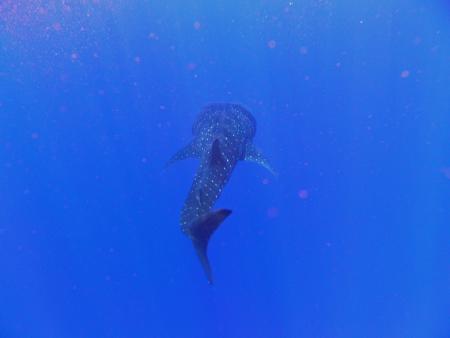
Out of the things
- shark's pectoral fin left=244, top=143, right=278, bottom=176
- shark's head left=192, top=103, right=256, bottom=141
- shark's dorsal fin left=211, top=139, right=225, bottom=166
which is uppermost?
shark's head left=192, top=103, right=256, bottom=141

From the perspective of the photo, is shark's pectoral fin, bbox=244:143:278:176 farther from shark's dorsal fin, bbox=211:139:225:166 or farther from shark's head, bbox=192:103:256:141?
shark's dorsal fin, bbox=211:139:225:166

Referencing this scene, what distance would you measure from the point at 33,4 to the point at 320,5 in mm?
10110

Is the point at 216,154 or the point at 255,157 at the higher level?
the point at 255,157

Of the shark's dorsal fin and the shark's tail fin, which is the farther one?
the shark's dorsal fin

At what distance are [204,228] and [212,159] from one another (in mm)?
1661

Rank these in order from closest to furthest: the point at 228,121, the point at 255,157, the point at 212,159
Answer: the point at 212,159, the point at 228,121, the point at 255,157

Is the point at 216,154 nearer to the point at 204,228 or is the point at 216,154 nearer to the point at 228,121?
the point at 204,228

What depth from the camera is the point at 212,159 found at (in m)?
4.87

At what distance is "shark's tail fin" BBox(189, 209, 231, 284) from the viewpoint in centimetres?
315

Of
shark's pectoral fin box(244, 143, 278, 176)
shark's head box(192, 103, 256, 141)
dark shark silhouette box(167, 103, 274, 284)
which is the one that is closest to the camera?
dark shark silhouette box(167, 103, 274, 284)

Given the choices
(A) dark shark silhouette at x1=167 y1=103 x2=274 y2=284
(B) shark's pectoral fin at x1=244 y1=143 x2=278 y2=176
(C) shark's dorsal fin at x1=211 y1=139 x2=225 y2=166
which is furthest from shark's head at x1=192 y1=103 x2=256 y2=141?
(C) shark's dorsal fin at x1=211 y1=139 x2=225 y2=166

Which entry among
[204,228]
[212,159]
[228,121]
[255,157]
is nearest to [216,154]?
[212,159]

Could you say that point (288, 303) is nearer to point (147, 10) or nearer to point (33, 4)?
point (147, 10)

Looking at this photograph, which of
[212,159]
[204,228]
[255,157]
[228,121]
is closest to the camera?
[204,228]
